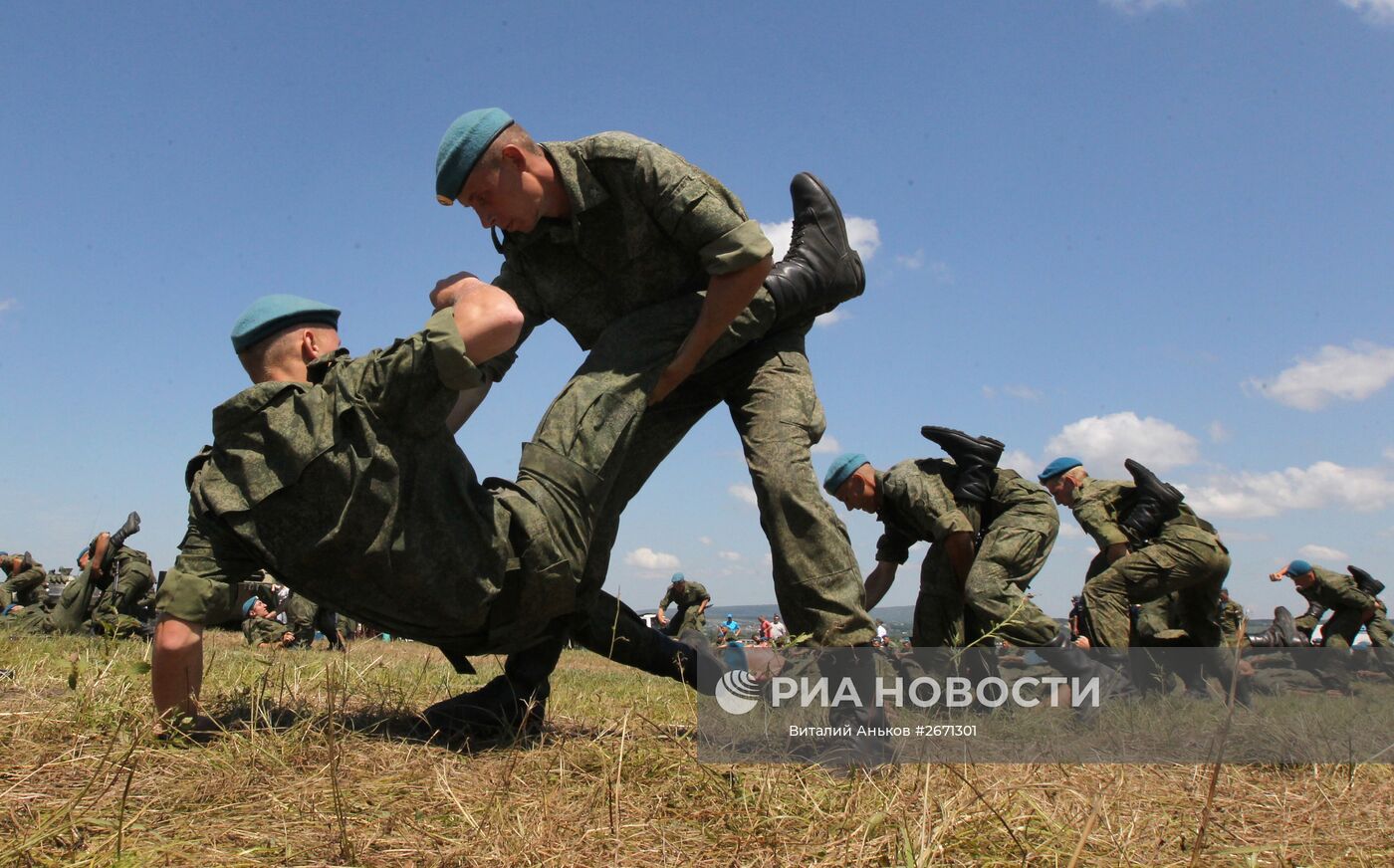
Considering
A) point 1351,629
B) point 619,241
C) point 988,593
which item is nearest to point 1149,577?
point 988,593

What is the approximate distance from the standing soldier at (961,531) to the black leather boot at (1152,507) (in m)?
1.34

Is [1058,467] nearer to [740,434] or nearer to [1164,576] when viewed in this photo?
[1164,576]

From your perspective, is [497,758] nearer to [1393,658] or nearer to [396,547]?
[396,547]

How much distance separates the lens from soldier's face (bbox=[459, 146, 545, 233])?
2643mm

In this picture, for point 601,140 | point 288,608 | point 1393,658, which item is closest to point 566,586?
point 601,140

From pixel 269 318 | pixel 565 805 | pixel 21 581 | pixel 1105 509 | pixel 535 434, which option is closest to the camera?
pixel 565 805

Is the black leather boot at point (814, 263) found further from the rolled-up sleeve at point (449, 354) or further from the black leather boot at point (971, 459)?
the black leather boot at point (971, 459)

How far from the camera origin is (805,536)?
2844 millimetres

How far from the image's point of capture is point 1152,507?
728 cm

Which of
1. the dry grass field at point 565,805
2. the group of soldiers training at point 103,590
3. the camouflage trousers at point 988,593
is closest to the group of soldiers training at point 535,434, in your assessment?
the dry grass field at point 565,805

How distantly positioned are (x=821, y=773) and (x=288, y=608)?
48.4 feet

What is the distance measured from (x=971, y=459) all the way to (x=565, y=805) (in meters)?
4.77

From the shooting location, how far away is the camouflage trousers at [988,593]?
17.8 ft

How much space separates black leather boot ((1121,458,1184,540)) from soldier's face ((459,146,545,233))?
6027 mm
